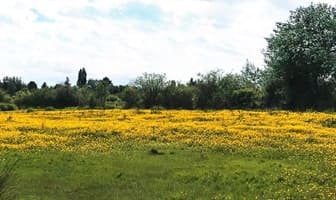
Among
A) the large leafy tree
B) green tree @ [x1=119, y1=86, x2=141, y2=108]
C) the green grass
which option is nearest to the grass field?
the green grass

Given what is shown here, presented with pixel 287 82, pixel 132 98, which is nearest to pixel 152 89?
pixel 132 98

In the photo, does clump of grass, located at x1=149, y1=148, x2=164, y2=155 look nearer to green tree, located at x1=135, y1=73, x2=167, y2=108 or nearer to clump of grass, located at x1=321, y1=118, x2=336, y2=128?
clump of grass, located at x1=321, y1=118, x2=336, y2=128

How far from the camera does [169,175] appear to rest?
74.4 feet

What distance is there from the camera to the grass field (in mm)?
19828

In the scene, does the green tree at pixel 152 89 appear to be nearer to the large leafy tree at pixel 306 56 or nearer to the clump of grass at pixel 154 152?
the large leafy tree at pixel 306 56

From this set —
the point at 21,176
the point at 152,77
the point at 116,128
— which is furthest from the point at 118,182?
the point at 152,77

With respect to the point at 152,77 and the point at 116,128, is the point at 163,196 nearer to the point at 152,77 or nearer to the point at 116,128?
the point at 116,128

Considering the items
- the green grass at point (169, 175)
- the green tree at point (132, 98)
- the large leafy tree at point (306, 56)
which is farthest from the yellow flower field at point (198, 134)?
the green tree at point (132, 98)

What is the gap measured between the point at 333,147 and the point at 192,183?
406 inches

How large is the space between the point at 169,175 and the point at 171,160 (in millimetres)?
3214

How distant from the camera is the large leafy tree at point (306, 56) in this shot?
73.6 meters

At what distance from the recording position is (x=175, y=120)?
44.8 meters

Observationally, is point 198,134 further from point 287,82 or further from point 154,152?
point 287,82

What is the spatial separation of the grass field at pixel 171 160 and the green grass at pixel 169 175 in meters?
0.03
